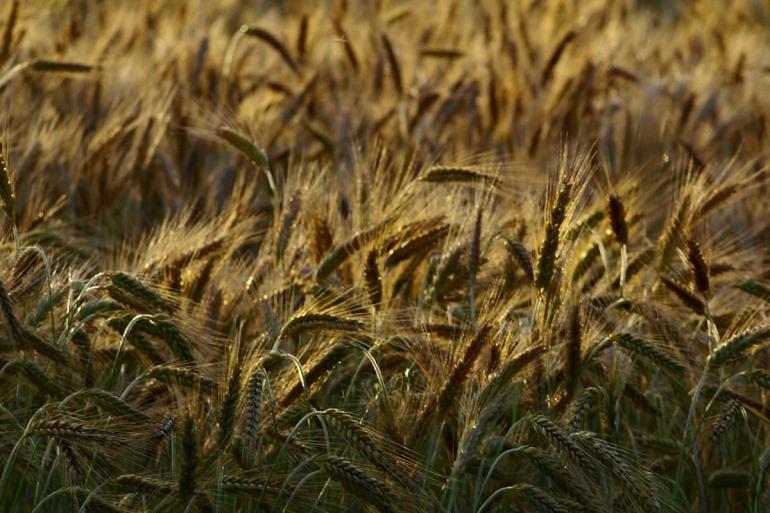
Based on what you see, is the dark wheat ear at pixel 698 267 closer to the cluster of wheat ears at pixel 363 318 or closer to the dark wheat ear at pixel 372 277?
the cluster of wheat ears at pixel 363 318

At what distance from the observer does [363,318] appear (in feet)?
10.7

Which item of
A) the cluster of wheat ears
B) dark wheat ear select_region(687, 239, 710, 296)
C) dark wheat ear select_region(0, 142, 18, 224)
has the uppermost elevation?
dark wheat ear select_region(0, 142, 18, 224)

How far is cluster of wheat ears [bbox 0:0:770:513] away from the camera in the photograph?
2738 mm

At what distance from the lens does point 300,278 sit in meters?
3.65

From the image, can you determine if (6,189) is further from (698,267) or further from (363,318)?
(698,267)

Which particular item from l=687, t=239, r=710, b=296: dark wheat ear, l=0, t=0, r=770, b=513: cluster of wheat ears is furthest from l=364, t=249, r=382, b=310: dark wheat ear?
l=687, t=239, r=710, b=296: dark wheat ear

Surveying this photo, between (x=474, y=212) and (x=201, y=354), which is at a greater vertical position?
(x=474, y=212)

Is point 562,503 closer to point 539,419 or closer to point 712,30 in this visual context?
point 539,419

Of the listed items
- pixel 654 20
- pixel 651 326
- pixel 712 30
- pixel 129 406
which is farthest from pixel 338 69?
pixel 654 20

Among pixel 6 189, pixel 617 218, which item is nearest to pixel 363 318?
pixel 617 218

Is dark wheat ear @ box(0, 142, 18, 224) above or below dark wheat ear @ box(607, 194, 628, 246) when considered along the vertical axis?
above

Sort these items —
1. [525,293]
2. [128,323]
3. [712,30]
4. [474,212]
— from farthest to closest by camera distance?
[712,30] → [525,293] → [474,212] → [128,323]

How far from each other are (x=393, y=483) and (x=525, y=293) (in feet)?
4.31

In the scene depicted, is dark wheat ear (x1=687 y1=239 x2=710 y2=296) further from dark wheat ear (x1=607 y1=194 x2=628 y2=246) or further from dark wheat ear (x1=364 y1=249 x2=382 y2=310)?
dark wheat ear (x1=364 y1=249 x2=382 y2=310)
